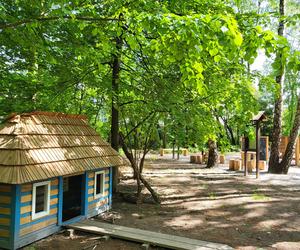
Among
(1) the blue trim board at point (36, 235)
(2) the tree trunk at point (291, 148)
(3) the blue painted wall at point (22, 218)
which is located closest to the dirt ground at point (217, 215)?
(1) the blue trim board at point (36, 235)

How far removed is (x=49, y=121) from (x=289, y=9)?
63.1 feet

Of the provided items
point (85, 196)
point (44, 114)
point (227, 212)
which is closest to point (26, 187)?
point (85, 196)

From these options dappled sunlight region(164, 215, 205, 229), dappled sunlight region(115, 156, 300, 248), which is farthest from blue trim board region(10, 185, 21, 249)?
dappled sunlight region(164, 215, 205, 229)

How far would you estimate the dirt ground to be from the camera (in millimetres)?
6047

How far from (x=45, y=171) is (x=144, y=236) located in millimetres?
2370

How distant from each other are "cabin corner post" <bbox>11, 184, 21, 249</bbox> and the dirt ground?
0.45 m

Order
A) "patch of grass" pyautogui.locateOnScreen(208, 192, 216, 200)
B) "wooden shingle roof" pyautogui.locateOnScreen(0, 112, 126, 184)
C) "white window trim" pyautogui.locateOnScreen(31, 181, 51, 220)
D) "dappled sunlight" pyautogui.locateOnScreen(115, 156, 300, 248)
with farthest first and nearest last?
"patch of grass" pyautogui.locateOnScreen(208, 192, 216, 200)
"dappled sunlight" pyautogui.locateOnScreen(115, 156, 300, 248)
"white window trim" pyautogui.locateOnScreen(31, 181, 51, 220)
"wooden shingle roof" pyautogui.locateOnScreen(0, 112, 126, 184)

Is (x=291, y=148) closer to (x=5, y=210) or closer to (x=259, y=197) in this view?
(x=259, y=197)

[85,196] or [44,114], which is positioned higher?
[44,114]

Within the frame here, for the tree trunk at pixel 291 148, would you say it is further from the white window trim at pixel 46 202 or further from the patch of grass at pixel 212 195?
the white window trim at pixel 46 202

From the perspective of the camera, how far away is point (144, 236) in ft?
19.9

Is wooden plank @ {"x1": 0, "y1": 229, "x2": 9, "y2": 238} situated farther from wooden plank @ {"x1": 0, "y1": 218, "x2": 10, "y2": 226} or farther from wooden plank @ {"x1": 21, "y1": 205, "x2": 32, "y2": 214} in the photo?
wooden plank @ {"x1": 21, "y1": 205, "x2": 32, "y2": 214}

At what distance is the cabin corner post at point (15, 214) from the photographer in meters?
5.31

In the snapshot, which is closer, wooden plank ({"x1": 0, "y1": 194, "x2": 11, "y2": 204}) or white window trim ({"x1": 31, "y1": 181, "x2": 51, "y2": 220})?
wooden plank ({"x1": 0, "y1": 194, "x2": 11, "y2": 204})
